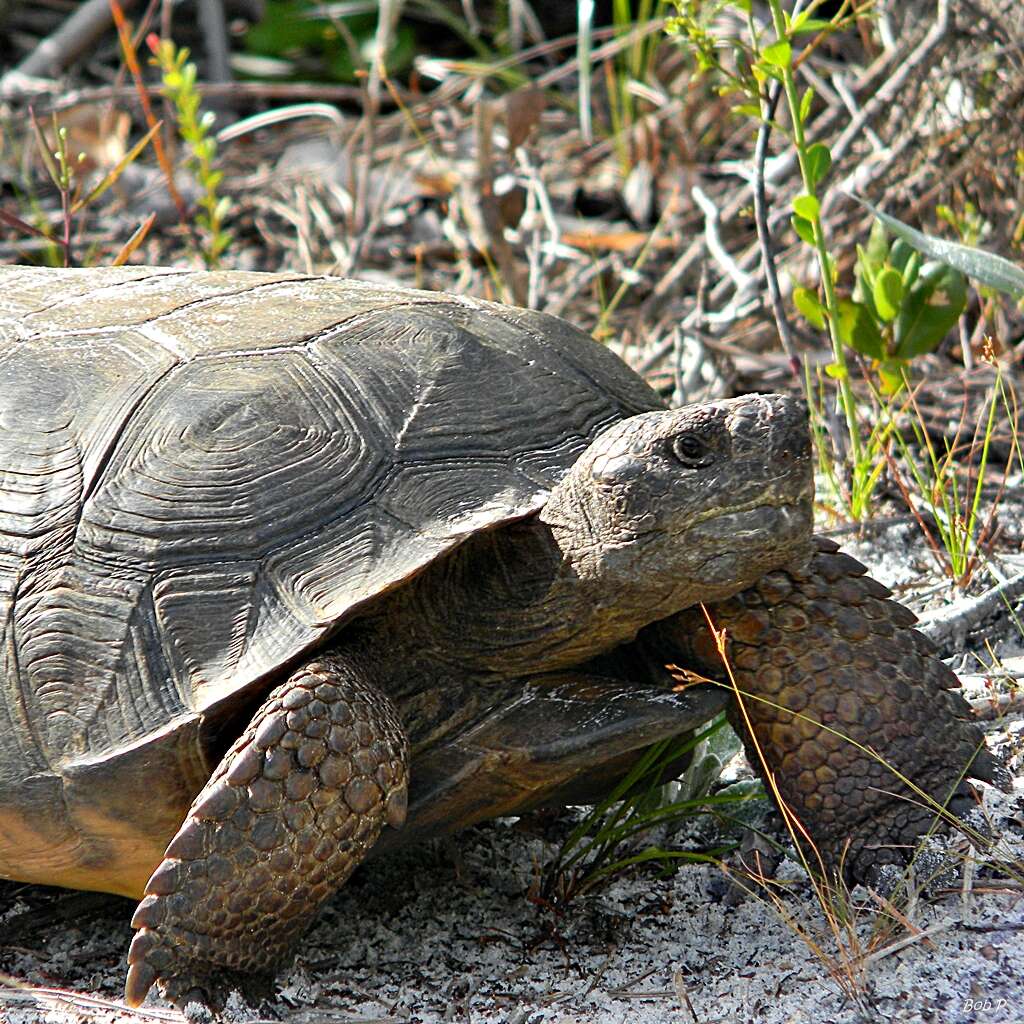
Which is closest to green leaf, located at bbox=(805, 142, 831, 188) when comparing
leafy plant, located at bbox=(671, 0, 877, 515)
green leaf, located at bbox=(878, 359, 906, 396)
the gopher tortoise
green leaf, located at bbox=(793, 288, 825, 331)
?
leafy plant, located at bbox=(671, 0, 877, 515)

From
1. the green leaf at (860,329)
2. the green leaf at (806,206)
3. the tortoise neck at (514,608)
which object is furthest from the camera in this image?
the green leaf at (860,329)

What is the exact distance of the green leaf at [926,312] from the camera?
3314 millimetres

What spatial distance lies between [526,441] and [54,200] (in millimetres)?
4231

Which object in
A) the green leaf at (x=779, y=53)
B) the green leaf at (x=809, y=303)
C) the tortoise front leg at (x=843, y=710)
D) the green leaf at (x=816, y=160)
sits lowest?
the tortoise front leg at (x=843, y=710)

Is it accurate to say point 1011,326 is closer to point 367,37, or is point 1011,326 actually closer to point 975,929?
point 975,929

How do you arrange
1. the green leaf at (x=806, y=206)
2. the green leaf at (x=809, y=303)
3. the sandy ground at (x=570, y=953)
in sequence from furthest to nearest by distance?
the green leaf at (x=809, y=303) → the green leaf at (x=806, y=206) → the sandy ground at (x=570, y=953)

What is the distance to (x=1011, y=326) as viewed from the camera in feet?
13.9

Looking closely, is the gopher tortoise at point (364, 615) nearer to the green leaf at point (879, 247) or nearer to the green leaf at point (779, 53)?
the green leaf at point (779, 53)

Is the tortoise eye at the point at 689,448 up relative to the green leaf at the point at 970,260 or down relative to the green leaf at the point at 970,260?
down

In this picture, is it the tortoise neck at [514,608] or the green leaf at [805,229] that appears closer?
the tortoise neck at [514,608]

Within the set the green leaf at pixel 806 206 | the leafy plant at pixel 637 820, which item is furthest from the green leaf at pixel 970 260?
the leafy plant at pixel 637 820

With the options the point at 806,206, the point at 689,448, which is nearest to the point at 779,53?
the point at 806,206

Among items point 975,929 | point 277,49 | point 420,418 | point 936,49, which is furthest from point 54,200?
point 975,929

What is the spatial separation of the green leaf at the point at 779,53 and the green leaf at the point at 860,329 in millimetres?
730
